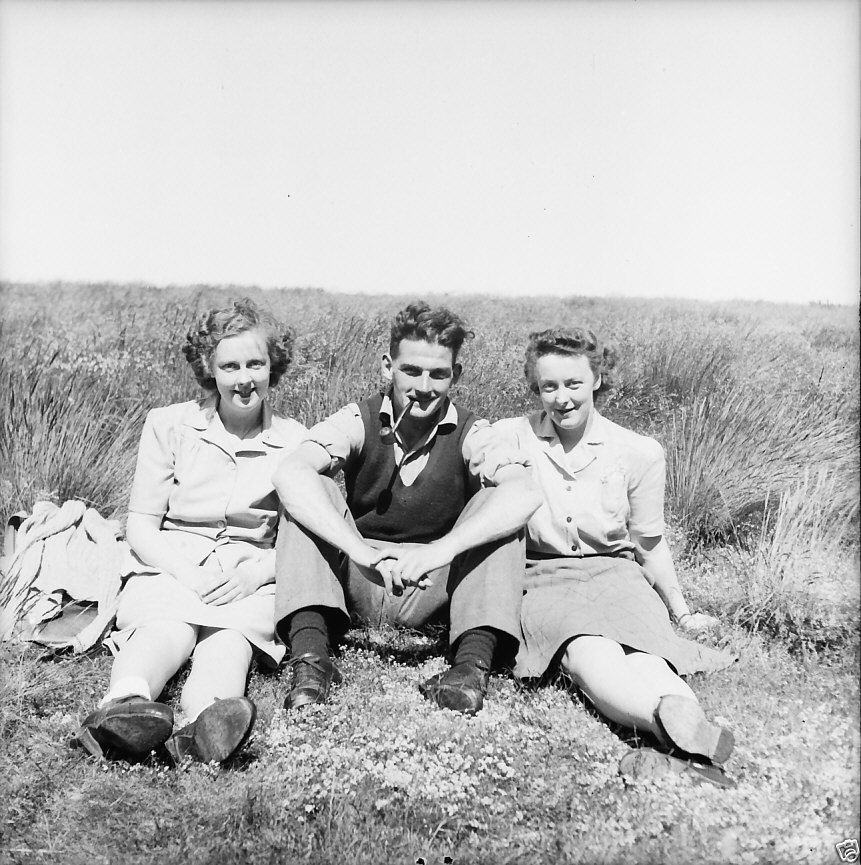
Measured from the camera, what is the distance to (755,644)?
3.85 metres

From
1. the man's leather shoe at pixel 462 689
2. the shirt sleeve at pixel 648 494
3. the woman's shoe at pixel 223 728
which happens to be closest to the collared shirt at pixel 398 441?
the shirt sleeve at pixel 648 494

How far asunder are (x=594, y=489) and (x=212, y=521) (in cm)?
172

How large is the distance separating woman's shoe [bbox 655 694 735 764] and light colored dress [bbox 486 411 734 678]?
672 millimetres

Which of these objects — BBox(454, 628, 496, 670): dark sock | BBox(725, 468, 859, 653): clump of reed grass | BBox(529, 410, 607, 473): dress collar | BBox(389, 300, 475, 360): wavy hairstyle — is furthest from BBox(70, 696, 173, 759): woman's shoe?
BBox(725, 468, 859, 653): clump of reed grass

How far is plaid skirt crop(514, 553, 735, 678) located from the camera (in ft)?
10.7

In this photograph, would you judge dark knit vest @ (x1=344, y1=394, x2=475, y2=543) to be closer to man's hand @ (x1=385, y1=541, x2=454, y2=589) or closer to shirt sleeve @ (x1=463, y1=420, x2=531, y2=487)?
shirt sleeve @ (x1=463, y1=420, x2=531, y2=487)

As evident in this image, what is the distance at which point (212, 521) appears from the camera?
3.66m

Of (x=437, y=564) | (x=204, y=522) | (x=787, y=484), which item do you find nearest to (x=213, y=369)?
(x=204, y=522)

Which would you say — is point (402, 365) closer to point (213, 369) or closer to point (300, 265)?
point (213, 369)

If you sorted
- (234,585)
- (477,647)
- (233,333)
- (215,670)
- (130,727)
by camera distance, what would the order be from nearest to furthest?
(130,727) < (215,670) < (477,647) < (234,585) < (233,333)

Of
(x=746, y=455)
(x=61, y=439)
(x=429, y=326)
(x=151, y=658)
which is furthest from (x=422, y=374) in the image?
(x=746, y=455)

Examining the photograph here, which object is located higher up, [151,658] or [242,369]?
[242,369]

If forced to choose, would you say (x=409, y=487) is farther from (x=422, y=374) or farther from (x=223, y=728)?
(x=223, y=728)

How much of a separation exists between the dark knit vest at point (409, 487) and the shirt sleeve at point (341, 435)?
3 centimetres
